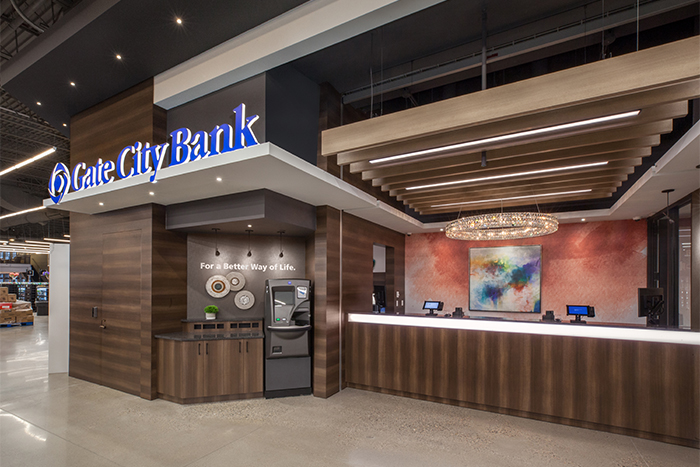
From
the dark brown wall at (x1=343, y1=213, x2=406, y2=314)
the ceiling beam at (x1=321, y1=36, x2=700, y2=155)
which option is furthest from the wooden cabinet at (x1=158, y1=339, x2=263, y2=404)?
the ceiling beam at (x1=321, y1=36, x2=700, y2=155)

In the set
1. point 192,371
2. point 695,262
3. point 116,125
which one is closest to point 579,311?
point 695,262

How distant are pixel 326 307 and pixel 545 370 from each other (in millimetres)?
3093

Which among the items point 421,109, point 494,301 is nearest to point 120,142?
point 421,109

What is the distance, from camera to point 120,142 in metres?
5.71

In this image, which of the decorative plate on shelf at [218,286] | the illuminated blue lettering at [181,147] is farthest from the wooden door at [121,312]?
the illuminated blue lettering at [181,147]

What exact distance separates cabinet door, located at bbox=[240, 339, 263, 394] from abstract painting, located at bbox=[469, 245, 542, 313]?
5.64m

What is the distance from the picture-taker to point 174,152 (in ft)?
14.4

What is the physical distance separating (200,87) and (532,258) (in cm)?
775

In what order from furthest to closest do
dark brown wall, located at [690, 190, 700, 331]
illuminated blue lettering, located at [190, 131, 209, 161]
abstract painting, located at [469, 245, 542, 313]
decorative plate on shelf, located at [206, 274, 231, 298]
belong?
abstract painting, located at [469, 245, 542, 313]
decorative plate on shelf, located at [206, 274, 231, 298]
dark brown wall, located at [690, 190, 700, 331]
illuminated blue lettering, located at [190, 131, 209, 161]

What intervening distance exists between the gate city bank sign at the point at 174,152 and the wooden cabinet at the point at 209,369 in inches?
98.8

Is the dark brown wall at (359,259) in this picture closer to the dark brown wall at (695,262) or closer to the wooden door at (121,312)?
the wooden door at (121,312)

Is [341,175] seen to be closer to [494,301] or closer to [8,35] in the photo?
[494,301]

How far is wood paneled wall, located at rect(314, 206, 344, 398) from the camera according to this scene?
5395mm

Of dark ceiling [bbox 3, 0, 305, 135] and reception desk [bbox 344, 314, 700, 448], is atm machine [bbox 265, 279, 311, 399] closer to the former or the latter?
reception desk [bbox 344, 314, 700, 448]
